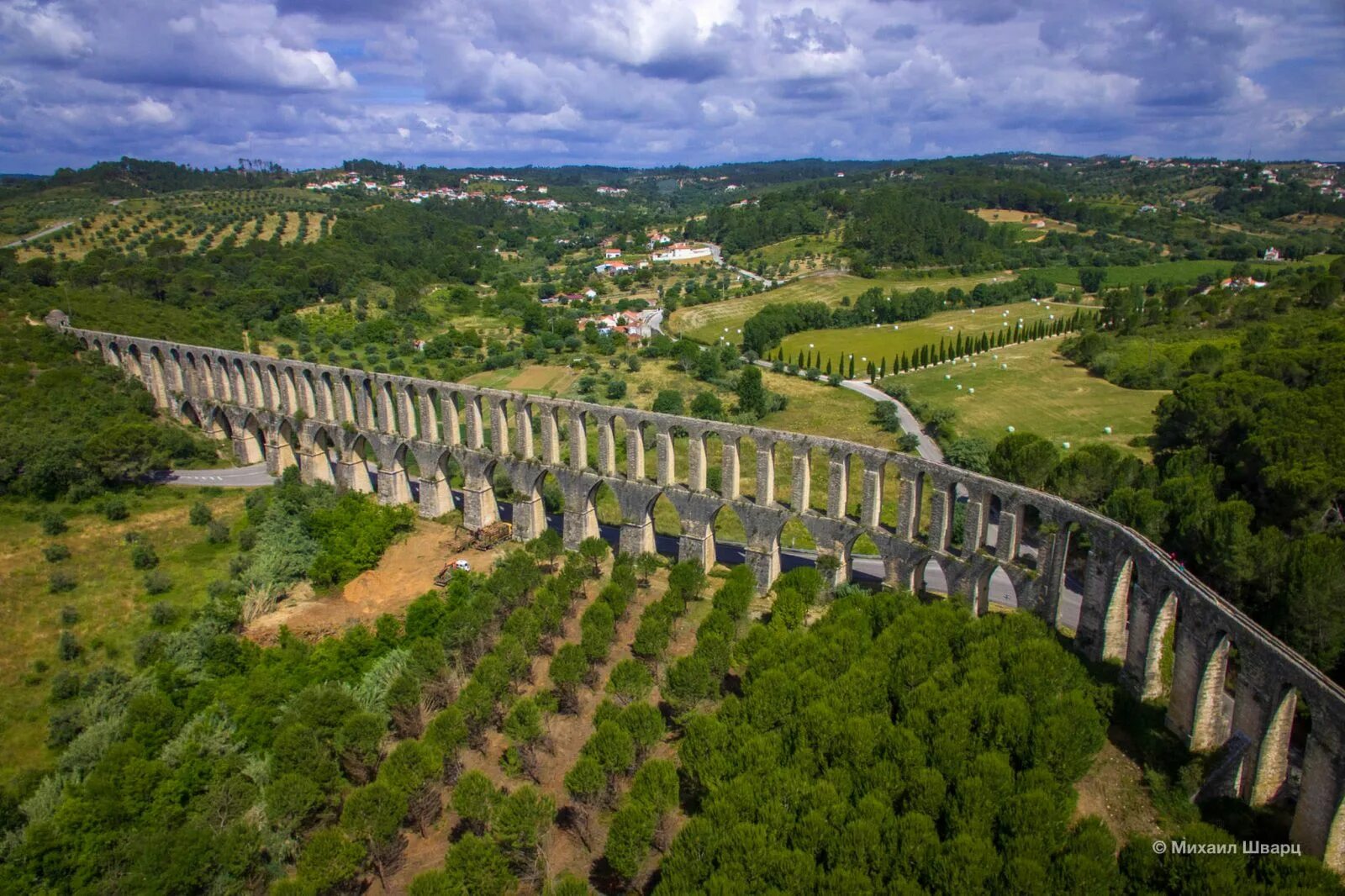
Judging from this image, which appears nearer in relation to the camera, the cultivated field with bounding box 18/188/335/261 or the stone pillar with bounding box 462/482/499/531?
the stone pillar with bounding box 462/482/499/531

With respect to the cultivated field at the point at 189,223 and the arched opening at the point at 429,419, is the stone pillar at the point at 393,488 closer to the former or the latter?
the arched opening at the point at 429,419

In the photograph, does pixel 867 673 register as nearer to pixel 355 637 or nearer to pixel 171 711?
pixel 355 637

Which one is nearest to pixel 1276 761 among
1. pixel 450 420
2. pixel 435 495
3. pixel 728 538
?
pixel 728 538

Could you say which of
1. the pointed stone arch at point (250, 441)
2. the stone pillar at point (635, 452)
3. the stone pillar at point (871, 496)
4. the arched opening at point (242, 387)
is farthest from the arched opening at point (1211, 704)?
the arched opening at point (242, 387)

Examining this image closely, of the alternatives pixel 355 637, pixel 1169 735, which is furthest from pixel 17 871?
pixel 1169 735

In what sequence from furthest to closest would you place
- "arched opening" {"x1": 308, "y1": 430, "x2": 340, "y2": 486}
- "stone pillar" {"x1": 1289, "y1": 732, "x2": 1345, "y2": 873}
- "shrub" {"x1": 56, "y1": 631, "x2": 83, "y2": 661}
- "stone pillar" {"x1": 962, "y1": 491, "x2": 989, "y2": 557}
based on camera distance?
"arched opening" {"x1": 308, "y1": 430, "x2": 340, "y2": 486} < "shrub" {"x1": 56, "y1": 631, "x2": 83, "y2": 661} < "stone pillar" {"x1": 962, "y1": 491, "x2": 989, "y2": 557} < "stone pillar" {"x1": 1289, "y1": 732, "x2": 1345, "y2": 873}

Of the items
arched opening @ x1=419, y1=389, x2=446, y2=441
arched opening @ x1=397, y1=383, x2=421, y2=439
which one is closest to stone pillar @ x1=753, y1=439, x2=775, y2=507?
arched opening @ x1=419, y1=389, x2=446, y2=441

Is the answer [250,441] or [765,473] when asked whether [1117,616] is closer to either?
[765,473]

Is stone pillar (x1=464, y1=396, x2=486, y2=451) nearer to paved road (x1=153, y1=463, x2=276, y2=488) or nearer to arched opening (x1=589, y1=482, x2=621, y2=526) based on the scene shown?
arched opening (x1=589, y1=482, x2=621, y2=526)
